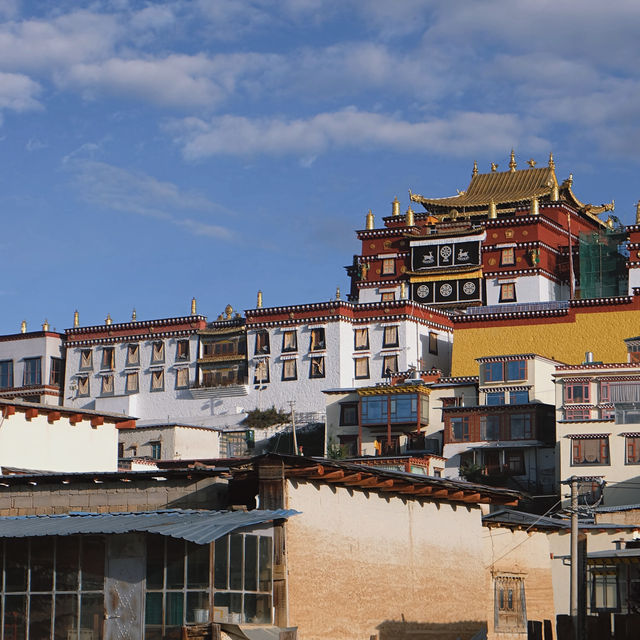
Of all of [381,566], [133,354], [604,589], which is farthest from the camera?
[133,354]

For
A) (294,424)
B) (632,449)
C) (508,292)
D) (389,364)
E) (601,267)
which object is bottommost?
(632,449)

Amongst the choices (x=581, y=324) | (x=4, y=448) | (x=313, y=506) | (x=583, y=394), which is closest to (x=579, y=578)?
(x=313, y=506)

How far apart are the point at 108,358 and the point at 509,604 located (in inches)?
2426

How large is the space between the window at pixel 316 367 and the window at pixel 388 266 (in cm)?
1182

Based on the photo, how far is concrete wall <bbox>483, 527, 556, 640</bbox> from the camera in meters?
38.7

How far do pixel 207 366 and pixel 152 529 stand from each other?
64.4 meters

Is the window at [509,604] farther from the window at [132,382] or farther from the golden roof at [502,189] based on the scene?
the golden roof at [502,189]

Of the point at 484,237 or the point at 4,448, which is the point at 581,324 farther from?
the point at 4,448

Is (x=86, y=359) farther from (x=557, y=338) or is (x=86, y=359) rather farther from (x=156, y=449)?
(x=557, y=338)

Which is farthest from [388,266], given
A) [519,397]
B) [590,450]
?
[590,450]

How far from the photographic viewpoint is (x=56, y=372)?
98250 mm

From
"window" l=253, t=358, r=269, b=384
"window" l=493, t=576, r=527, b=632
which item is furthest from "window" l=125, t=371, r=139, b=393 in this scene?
"window" l=493, t=576, r=527, b=632

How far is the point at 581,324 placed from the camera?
86.4 m

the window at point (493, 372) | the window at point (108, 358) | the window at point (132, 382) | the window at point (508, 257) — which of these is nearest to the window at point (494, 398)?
the window at point (493, 372)
